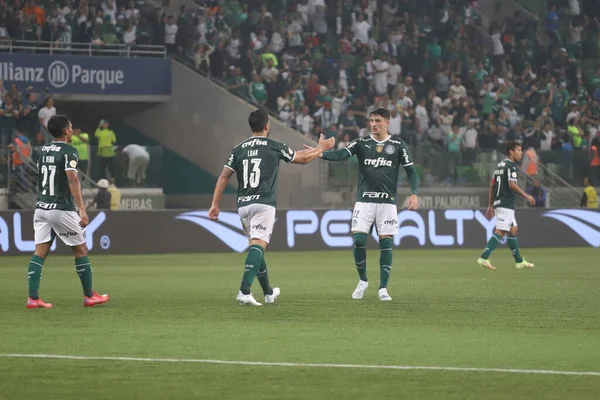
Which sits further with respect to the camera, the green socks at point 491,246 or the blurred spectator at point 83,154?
the blurred spectator at point 83,154

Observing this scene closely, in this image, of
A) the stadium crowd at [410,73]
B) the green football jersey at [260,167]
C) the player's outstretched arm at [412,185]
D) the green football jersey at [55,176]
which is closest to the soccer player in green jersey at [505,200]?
the player's outstretched arm at [412,185]

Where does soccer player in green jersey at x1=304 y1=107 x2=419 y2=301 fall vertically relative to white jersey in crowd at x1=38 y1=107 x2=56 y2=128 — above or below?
below

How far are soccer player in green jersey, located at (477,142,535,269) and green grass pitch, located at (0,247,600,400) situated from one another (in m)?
2.27

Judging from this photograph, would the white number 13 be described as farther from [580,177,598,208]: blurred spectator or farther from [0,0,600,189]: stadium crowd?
[580,177,598,208]: blurred spectator

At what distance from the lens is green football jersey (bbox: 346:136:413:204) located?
14.5 m

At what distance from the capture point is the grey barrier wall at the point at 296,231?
2791 centimetres

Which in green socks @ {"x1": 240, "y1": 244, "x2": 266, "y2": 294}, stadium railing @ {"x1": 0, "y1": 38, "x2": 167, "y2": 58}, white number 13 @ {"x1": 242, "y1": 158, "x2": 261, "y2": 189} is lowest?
green socks @ {"x1": 240, "y1": 244, "x2": 266, "y2": 294}

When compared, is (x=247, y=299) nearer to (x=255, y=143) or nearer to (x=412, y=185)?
(x=255, y=143)

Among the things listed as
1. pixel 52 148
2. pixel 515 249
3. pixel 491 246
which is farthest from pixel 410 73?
pixel 52 148

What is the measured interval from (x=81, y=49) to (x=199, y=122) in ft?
13.8

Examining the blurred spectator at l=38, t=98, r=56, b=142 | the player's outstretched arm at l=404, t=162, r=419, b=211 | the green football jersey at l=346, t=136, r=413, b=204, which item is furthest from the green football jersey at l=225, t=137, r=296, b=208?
the blurred spectator at l=38, t=98, r=56, b=142

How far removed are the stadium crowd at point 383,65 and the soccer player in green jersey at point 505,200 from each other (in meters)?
Answer: 10.2

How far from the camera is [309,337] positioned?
34.3 ft

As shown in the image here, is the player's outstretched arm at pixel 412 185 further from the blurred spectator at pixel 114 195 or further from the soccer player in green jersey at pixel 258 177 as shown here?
the blurred spectator at pixel 114 195
